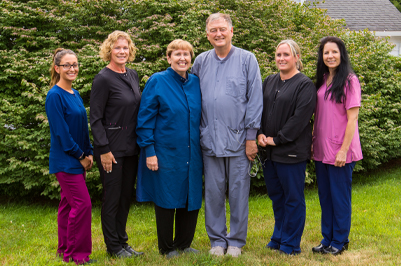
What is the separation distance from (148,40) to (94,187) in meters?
→ 2.85

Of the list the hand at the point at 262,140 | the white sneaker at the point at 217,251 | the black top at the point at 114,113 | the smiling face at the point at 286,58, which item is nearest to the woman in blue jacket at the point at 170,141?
the black top at the point at 114,113

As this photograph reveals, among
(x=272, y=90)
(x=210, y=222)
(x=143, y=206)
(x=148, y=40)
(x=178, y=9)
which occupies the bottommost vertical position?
(x=143, y=206)

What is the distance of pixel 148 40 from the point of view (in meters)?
6.48

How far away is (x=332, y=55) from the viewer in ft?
11.7

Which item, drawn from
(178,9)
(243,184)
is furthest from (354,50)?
(243,184)

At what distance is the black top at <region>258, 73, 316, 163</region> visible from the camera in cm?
344

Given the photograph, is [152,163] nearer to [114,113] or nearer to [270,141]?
[114,113]

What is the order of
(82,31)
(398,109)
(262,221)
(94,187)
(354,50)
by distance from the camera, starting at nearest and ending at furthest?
(262,221) → (94,187) → (82,31) → (354,50) → (398,109)

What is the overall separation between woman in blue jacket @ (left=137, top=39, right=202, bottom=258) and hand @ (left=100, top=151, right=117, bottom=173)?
31cm

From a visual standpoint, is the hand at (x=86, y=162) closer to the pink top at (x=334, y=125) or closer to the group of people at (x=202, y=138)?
the group of people at (x=202, y=138)

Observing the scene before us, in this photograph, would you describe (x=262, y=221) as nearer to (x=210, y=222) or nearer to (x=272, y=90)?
(x=210, y=222)

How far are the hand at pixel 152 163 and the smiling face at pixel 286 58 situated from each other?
1605 mm

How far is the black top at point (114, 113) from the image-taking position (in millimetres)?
3295

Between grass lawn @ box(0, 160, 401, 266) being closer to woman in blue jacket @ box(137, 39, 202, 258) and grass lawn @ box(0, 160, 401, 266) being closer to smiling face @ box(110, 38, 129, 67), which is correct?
woman in blue jacket @ box(137, 39, 202, 258)
